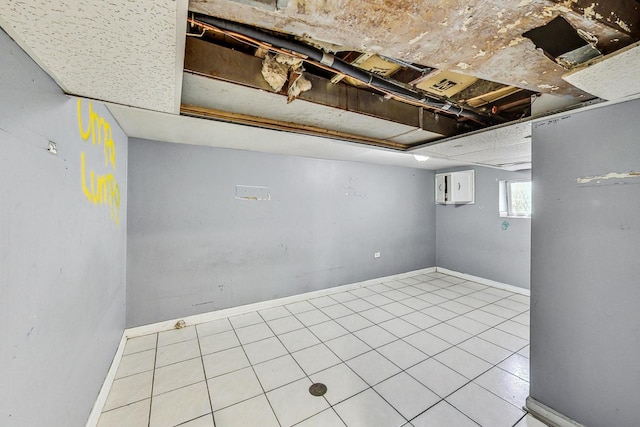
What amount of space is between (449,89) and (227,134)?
2059mm

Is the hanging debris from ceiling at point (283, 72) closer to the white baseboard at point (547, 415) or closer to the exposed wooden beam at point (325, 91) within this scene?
A: the exposed wooden beam at point (325, 91)

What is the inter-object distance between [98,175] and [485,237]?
5.56 meters

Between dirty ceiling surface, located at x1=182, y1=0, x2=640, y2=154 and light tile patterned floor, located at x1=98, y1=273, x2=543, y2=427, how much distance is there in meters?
2.19

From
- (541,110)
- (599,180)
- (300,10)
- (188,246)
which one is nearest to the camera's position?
(300,10)

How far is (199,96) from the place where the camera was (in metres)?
1.71

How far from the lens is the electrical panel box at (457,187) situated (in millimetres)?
4723

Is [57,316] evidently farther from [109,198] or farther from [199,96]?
[199,96]

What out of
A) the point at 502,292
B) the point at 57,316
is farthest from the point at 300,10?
the point at 502,292

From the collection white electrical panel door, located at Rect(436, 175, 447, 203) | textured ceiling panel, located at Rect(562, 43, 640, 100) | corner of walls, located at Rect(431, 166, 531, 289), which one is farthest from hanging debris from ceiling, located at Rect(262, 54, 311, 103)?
white electrical panel door, located at Rect(436, 175, 447, 203)

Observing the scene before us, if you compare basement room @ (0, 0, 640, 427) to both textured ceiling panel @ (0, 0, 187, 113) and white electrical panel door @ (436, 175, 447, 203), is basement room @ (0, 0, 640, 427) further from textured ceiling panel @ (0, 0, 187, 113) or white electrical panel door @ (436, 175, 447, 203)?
white electrical panel door @ (436, 175, 447, 203)

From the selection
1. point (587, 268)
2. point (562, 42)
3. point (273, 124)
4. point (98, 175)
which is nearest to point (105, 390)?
point (98, 175)

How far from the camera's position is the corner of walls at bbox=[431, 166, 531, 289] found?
4156mm

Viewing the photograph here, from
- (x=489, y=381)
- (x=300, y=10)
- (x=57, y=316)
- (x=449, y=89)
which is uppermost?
(x=449, y=89)

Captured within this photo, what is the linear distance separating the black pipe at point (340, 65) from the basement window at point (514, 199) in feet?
10.0
